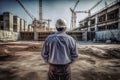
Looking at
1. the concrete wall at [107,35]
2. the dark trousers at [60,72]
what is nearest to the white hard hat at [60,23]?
the dark trousers at [60,72]

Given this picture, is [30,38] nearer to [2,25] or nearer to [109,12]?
[2,25]

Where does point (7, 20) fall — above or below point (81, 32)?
above

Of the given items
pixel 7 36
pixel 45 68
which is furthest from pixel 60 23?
pixel 7 36

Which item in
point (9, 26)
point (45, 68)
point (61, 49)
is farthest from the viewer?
point (9, 26)

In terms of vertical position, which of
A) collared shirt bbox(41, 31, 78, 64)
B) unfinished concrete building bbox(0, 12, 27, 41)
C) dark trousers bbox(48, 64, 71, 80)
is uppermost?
unfinished concrete building bbox(0, 12, 27, 41)

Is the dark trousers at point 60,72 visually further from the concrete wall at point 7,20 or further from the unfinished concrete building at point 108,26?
the concrete wall at point 7,20

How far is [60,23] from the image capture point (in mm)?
2236

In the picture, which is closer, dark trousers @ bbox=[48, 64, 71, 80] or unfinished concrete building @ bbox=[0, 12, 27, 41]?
dark trousers @ bbox=[48, 64, 71, 80]

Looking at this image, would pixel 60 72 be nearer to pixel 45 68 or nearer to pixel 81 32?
pixel 45 68

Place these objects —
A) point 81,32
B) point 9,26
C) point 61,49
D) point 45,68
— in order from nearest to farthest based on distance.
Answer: point 61,49 < point 45,68 < point 81,32 < point 9,26

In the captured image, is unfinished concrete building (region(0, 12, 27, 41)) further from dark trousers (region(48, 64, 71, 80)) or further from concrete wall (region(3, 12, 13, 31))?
dark trousers (region(48, 64, 71, 80))

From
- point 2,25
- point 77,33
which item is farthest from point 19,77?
point 2,25

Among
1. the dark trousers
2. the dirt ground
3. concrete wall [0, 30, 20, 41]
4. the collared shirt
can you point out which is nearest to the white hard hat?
the collared shirt

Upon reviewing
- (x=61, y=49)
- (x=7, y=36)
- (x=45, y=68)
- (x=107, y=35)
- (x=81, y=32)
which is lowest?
(x=45, y=68)
